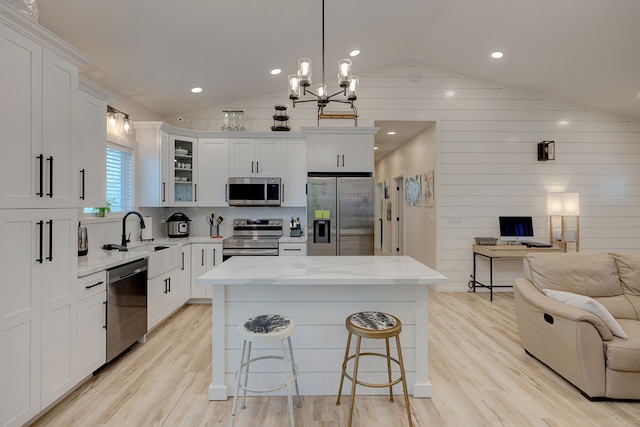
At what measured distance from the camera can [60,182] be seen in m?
2.12

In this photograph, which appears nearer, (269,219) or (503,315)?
(503,315)

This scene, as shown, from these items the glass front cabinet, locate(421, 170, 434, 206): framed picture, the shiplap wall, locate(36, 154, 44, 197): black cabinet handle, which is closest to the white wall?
locate(421, 170, 434, 206): framed picture

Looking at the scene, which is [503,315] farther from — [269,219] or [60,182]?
[60,182]

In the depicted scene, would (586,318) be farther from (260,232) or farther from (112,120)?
(112,120)

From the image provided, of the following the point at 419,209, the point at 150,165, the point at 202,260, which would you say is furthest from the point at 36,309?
the point at 419,209

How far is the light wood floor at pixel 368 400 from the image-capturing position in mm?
2033

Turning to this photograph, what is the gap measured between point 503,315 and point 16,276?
4664 millimetres

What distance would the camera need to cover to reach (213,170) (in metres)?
4.79

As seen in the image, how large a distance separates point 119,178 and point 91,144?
139 centimetres

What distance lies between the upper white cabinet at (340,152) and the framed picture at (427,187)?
1.32 meters

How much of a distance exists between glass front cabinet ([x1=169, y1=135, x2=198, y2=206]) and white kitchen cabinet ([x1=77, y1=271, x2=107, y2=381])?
213 centimetres

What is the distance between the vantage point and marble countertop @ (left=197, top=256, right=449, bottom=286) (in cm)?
204

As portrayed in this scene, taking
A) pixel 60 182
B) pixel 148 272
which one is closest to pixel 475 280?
pixel 148 272

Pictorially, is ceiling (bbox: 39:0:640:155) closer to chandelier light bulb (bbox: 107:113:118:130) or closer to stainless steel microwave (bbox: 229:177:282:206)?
chandelier light bulb (bbox: 107:113:118:130)
